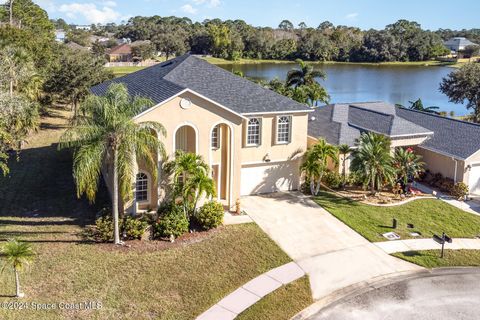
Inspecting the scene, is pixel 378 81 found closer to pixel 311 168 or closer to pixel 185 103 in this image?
pixel 311 168

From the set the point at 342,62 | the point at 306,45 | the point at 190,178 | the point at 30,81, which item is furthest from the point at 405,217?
the point at 342,62

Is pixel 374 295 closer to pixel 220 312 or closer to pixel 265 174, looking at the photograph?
pixel 220 312

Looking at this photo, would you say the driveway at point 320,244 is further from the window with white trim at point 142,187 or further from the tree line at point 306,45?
the tree line at point 306,45

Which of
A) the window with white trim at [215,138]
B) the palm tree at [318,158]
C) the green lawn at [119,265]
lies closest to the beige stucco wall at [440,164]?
the palm tree at [318,158]

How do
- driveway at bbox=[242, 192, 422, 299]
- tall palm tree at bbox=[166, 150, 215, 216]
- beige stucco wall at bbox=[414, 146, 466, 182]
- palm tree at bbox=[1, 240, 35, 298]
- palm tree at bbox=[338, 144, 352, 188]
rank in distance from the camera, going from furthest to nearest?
1. beige stucco wall at bbox=[414, 146, 466, 182]
2. palm tree at bbox=[338, 144, 352, 188]
3. tall palm tree at bbox=[166, 150, 215, 216]
4. driveway at bbox=[242, 192, 422, 299]
5. palm tree at bbox=[1, 240, 35, 298]

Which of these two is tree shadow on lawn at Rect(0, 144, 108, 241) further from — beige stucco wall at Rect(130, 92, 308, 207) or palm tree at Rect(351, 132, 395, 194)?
palm tree at Rect(351, 132, 395, 194)

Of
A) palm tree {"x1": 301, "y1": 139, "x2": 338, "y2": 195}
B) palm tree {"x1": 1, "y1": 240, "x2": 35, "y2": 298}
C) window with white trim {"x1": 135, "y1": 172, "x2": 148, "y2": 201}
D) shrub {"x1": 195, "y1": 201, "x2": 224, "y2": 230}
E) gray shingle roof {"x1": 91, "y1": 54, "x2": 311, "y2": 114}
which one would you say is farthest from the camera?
palm tree {"x1": 301, "y1": 139, "x2": 338, "y2": 195}

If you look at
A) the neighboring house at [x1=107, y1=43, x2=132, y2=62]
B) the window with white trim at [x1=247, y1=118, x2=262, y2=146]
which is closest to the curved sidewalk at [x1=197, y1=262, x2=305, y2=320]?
the window with white trim at [x1=247, y1=118, x2=262, y2=146]
